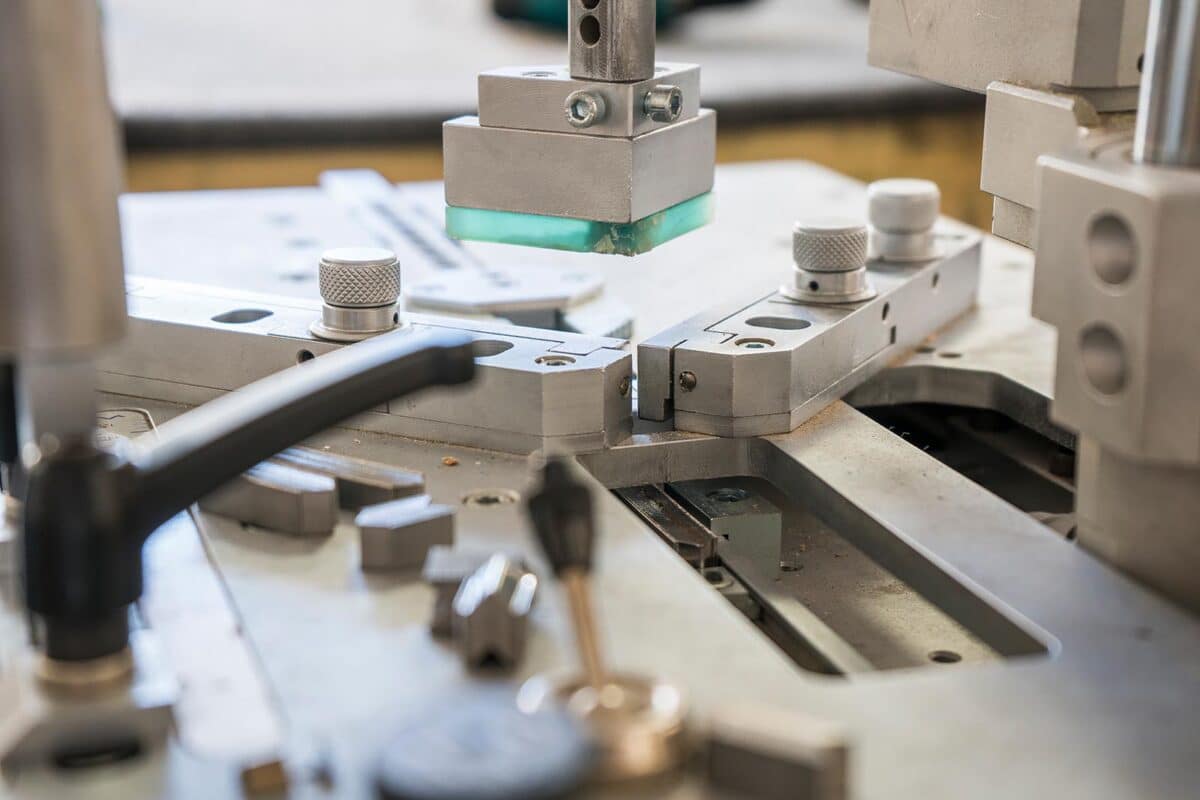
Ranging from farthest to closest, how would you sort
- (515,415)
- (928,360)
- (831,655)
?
(928,360) → (515,415) → (831,655)

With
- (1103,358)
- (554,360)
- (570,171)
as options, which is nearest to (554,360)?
(554,360)

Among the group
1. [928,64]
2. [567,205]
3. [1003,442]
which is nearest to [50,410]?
[567,205]

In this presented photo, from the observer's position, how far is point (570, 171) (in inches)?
37.1

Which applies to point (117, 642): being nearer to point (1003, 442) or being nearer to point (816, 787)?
point (816, 787)

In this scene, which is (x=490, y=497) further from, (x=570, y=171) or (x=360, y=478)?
(x=570, y=171)

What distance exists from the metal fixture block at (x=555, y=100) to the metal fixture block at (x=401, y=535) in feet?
0.93

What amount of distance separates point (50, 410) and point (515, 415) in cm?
33

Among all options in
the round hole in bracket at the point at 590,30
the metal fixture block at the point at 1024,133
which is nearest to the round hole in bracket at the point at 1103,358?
the metal fixture block at the point at 1024,133

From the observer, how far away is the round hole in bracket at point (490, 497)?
2.74ft

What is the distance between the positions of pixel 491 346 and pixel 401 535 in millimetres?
249

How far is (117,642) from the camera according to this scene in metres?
0.61

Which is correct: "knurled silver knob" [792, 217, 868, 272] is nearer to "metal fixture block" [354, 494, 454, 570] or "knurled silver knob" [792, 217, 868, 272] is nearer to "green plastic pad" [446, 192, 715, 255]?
"green plastic pad" [446, 192, 715, 255]

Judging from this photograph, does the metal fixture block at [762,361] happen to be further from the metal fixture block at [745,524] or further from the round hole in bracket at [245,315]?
the round hole in bracket at [245,315]

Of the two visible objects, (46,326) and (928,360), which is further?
(928,360)
